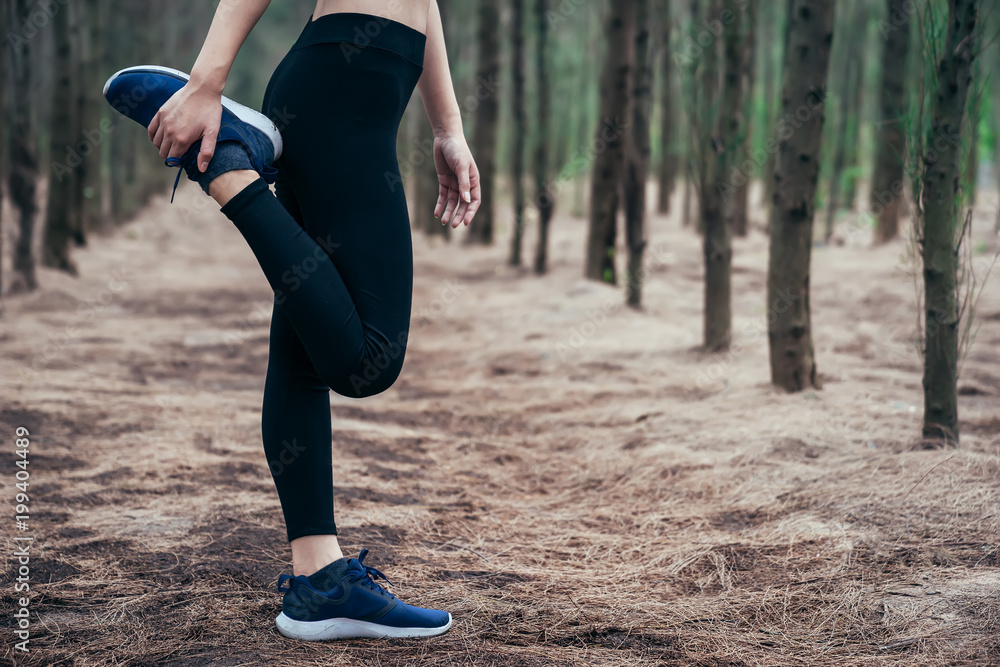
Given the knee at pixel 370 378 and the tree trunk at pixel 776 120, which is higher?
the tree trunk at pixel 776 120

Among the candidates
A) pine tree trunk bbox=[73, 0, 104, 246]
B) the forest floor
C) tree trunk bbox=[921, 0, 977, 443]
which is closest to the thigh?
the forest floor

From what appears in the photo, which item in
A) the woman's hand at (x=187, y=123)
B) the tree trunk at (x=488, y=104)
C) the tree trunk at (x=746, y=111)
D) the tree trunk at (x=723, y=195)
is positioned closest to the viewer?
the woman's hand at (x=187, y=123)

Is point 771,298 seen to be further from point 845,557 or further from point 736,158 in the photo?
point 845,557

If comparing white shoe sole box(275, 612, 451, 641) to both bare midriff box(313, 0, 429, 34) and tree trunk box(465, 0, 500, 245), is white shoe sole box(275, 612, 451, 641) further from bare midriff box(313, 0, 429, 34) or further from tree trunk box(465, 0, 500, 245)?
tree trunk box(465, 0, 500, 245)

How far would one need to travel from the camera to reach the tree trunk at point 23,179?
7.42m

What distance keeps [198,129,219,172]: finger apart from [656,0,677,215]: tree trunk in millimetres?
10181

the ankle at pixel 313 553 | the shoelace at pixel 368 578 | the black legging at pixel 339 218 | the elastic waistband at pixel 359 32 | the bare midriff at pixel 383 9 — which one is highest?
the bare midriff at pixel 383 9

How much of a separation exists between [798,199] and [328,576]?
10.6 ft

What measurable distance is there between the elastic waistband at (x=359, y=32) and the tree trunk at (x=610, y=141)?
566 cm

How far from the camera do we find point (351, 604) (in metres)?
1.80

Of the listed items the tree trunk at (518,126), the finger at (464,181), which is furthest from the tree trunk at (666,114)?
the finger at (464,181)

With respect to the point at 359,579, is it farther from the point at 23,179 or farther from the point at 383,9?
the point at 23,179

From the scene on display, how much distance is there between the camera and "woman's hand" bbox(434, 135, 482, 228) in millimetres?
1929

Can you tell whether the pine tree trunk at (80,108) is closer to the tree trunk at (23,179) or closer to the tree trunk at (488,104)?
the tree trunk at (23,179)
